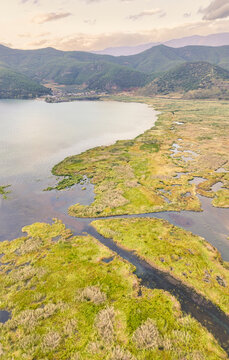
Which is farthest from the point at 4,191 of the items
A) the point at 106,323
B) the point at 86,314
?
the point at 106,323

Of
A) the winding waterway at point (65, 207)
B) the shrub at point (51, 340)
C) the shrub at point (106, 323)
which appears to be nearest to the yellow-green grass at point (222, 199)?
the winding waterway at point (65, 207)

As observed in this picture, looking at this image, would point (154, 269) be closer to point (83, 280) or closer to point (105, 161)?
point (83, 280)

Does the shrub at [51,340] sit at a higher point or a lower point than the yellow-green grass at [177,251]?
higher

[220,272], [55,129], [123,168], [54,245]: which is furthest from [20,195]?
[55,129]

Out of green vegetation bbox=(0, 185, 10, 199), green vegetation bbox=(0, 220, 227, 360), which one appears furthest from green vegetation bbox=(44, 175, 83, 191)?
Result: green vegetation bbox=(0, 220, 227, 360)

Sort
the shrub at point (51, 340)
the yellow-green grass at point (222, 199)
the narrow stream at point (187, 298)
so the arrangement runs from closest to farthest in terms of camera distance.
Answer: the shrub at point (51, 340), the narrow stream at point (187, 298), the yellow-green grass at point (222, 199)

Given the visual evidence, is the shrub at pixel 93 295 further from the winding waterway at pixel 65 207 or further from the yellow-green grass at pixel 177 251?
the yellow-green grass at pixel 177 251

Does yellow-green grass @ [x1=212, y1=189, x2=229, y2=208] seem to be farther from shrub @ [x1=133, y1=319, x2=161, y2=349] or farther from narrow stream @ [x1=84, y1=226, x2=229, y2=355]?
shrub @ [x1=133, y1=319, x2=161, y2=349]

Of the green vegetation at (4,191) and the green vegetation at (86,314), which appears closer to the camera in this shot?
the green vegetation at (86,314)

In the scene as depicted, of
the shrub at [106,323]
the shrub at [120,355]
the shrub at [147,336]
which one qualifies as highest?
the shrub at [120,355]
